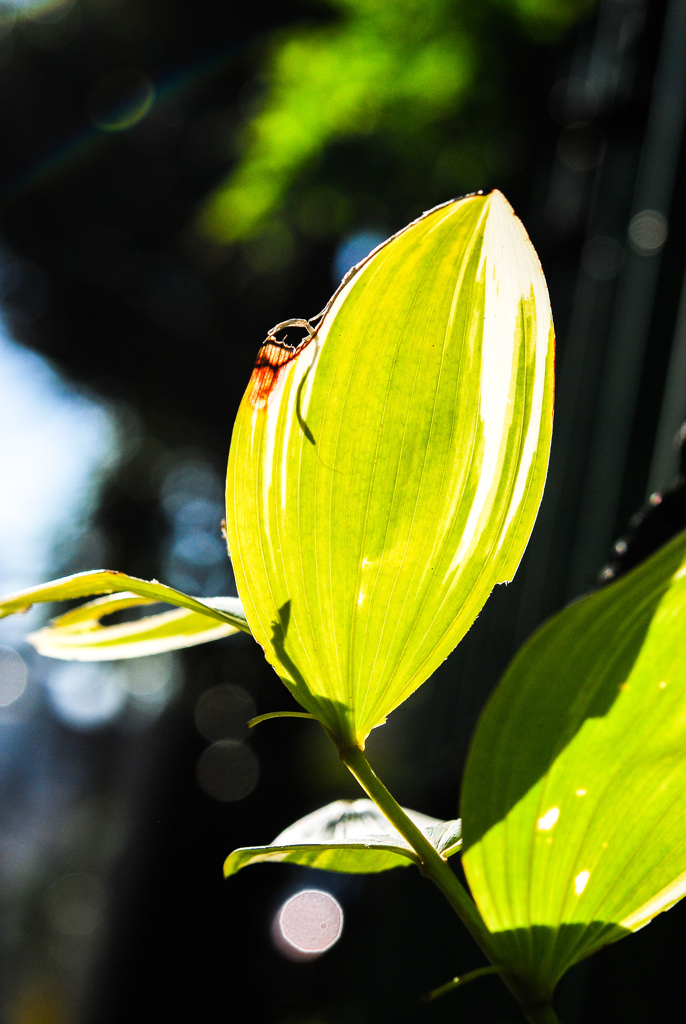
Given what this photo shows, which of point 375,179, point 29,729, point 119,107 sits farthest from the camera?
point 29,729

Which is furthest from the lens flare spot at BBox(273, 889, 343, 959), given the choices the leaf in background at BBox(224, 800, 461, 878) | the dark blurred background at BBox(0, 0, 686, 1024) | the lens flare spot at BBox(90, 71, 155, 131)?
the lens flare spot at BBox(90, 71, 155, 131)

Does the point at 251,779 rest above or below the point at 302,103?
below

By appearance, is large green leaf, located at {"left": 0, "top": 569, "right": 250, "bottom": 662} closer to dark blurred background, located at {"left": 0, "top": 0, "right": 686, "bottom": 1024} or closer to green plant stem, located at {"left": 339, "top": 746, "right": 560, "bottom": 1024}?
green plant stem, located at {"left": 339, "top": 746, "right": 560, "bottom": 1024}

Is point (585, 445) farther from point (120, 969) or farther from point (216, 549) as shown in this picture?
point (120, 969)

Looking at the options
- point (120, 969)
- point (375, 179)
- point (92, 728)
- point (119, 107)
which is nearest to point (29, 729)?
point (92, 728)

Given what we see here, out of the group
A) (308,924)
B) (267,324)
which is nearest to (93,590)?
(308,924)

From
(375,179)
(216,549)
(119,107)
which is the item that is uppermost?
(119,107)

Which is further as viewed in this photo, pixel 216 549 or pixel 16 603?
pixel 216 549
